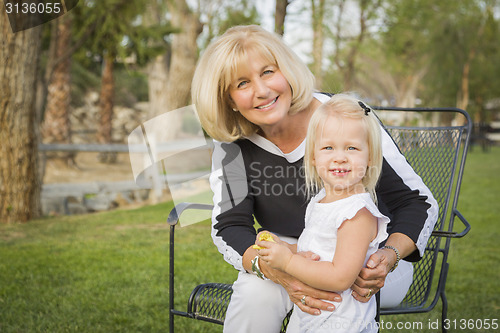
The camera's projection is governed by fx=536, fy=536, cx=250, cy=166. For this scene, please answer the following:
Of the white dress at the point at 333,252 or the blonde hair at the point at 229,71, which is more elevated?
the blonde hair at the point at 229,71

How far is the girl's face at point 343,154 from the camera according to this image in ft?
5.35

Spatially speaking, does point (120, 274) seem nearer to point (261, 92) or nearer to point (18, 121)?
point (18, 121)

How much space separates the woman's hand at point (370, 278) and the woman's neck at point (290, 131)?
618 millimetres

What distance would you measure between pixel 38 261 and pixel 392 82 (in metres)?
38.2

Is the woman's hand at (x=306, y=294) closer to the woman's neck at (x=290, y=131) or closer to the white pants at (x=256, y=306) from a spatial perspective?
the white pants at (x=256, y=306)

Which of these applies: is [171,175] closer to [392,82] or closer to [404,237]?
[404,237]

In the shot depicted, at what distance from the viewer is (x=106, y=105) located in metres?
13.1

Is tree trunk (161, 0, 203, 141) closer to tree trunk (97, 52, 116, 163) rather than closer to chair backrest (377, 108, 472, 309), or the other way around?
tree trunk (97, 52, 116, 163)

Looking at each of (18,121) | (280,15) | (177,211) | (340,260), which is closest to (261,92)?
(177,211)

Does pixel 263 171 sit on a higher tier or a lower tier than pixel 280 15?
lower

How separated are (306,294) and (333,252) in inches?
6.0

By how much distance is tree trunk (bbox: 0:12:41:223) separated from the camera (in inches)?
213

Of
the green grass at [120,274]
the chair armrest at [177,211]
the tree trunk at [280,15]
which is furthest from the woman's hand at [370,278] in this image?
the tree trunk at [280,15]

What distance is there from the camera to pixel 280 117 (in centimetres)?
201
